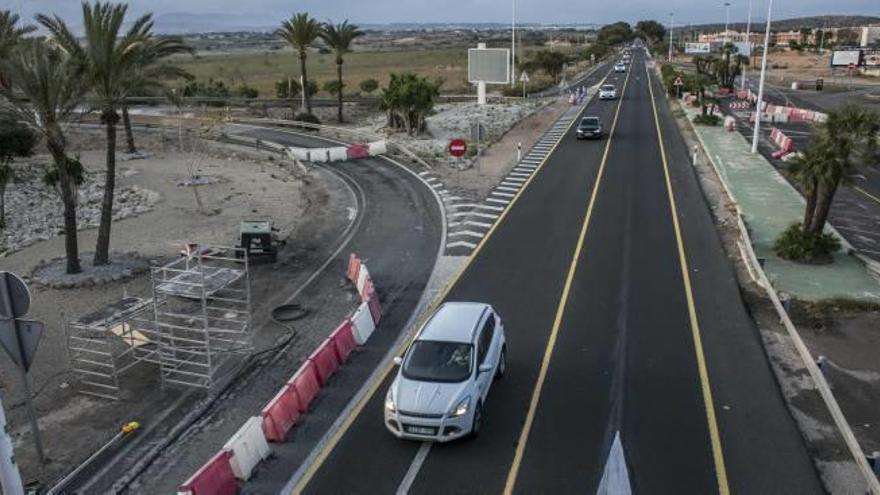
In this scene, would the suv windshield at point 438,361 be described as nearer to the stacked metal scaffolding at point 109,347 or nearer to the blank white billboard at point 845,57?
the stacked metal scaffolding at point 109,347

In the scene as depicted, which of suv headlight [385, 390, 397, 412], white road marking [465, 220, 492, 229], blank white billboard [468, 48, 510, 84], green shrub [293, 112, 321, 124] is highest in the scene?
blank white billboard [468, 48, 510, 84]

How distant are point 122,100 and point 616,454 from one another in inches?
723

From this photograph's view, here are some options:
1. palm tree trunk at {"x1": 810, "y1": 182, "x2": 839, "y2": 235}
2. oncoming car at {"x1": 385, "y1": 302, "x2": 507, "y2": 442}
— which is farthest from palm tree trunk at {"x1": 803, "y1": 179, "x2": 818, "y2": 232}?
oncoming car at {"x1": 385, "y1": 302, "x2": 507, "y2": 442}

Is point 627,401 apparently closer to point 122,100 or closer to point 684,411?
point 684,411

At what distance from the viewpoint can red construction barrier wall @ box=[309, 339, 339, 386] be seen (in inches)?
575

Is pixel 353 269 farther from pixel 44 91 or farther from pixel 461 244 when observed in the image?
pixel 44 91

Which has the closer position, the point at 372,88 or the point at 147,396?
the point at 147,396

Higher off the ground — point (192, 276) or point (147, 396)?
point (192, 276)

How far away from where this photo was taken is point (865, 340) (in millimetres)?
16297

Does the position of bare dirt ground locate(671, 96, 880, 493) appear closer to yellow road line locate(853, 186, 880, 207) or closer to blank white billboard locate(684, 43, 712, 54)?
yellow road line locate(853, 186, 880, 207)

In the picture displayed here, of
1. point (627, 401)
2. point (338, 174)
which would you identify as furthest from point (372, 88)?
point (627, 401)

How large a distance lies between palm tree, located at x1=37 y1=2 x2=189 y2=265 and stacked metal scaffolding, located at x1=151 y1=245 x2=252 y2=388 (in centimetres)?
570

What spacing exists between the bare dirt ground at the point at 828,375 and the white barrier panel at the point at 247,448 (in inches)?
356

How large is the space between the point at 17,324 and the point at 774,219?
80.5ft
